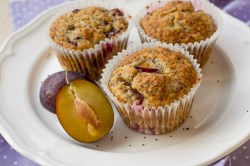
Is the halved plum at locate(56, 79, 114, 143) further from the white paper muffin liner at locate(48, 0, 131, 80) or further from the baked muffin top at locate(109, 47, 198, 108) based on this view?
the white paper muffin liner at locate(48, 0, 131, 80)

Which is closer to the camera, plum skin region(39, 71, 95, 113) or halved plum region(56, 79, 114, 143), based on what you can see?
halved plum region(56, 79, 114, 143)

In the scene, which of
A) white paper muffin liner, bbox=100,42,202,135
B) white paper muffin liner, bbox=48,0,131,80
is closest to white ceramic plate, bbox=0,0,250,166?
white paper muffin liner, bbox=100,42,202,135

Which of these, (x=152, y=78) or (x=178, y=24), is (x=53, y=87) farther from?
(x=178, y=24)

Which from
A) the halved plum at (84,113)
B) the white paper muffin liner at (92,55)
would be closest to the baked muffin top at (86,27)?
the white paper muffin liner at (92,55)

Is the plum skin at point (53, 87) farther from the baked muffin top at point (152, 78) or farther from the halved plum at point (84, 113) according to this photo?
the baked muffin top at point (152, 78)

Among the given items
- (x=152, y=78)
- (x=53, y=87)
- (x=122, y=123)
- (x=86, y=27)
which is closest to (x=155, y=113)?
(x=152, y=78)

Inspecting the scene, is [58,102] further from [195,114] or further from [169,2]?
[169,2]
